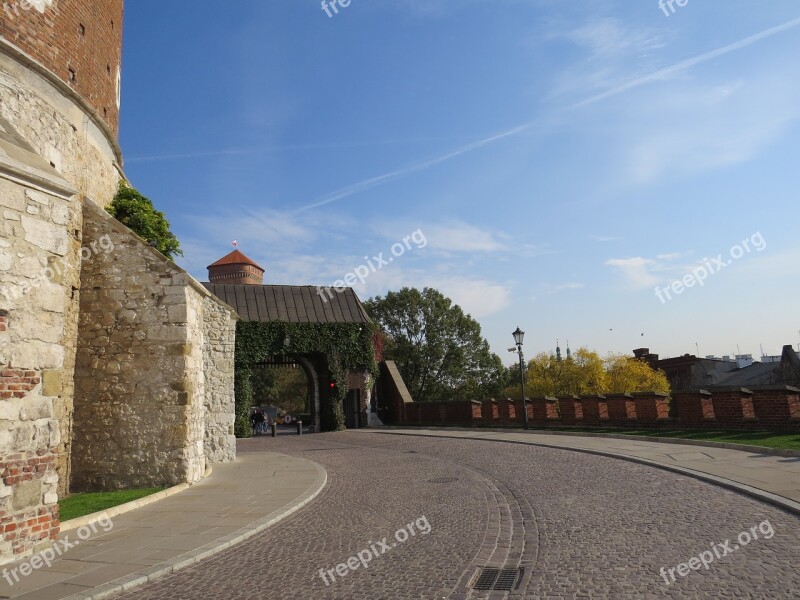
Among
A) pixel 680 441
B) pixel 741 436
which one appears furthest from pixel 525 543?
pixel 741 436

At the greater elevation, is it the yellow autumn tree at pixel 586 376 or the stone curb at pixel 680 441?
the yellow autumn tree at pixel 586 376

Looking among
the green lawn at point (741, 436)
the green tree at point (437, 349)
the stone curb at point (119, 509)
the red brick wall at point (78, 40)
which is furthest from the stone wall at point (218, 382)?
the green tree at point (437, 349)

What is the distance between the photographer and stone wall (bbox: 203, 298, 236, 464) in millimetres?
16250

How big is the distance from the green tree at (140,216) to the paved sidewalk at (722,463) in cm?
1247

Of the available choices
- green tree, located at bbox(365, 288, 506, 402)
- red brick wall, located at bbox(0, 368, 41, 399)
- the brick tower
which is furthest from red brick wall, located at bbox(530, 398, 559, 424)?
the brick tower

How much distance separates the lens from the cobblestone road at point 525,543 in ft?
15.7

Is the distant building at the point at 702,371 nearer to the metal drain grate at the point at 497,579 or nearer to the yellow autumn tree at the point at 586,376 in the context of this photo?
the yellow autumn tree at the point at 586,376

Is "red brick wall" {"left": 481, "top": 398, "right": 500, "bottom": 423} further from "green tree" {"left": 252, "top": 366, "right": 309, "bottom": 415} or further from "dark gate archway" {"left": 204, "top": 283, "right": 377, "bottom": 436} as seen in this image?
"green tree" {"left": 252, "top": 366, "right": 309, "bottom": 415}

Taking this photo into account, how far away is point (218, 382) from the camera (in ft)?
54.4

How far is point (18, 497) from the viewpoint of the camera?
251 inches

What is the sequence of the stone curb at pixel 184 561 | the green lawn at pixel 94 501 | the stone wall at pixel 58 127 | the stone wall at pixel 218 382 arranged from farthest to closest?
the stone wall at pixel 218 382 → the stone wall at pixel 58 127 → the green lawn at pixel 94 501 → the stone curb at pixel 184 561

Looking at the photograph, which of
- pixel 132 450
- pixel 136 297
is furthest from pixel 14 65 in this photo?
pixel 132 450

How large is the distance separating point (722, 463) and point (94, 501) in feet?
38.1

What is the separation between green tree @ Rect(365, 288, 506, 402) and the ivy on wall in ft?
61.5
